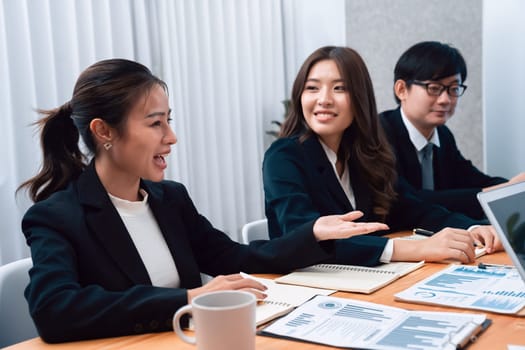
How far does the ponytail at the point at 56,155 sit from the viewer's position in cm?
145

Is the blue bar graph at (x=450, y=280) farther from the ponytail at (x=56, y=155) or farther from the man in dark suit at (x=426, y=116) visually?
the man in dark suit at (x=426, y=116)

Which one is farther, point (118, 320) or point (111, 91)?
point (111, 91)

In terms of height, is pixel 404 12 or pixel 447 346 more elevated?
pixel 404 12

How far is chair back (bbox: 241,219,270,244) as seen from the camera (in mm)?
2062

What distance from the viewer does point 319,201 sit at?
6.22ft

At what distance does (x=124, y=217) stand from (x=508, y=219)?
911 millimetres

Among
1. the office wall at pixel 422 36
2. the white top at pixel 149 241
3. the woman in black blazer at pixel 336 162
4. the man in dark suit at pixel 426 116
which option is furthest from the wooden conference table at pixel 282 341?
the office wall at pixel 422 36

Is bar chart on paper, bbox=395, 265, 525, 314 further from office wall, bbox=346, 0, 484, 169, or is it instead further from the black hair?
office wall, bbox=346, 0, 484, 169

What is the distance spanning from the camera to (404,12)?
3.48 metres

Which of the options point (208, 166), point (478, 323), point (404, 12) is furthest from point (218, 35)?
point (478, 323)

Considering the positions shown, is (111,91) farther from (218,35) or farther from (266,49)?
(266,49)

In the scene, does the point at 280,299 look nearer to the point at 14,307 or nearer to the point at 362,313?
the point at 362,313

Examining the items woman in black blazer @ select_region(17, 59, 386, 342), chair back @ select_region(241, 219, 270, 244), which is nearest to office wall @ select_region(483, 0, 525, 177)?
chair back @ select_region(241, 219, 270, 244)

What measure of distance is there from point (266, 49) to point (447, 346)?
3.38 m
